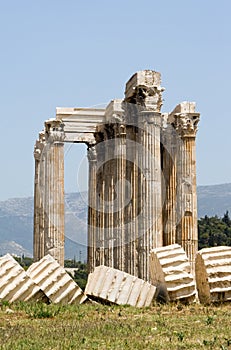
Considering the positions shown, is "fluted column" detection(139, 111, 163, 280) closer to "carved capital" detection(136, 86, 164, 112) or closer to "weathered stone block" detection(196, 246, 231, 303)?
"carved capital" detection(136, 86, 164, 112)

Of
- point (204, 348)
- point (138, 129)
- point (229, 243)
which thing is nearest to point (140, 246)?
point (138, 129)

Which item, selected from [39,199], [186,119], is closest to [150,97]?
[186,119]

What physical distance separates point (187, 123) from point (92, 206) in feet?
30.5

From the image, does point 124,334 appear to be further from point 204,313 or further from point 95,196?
point 95,196

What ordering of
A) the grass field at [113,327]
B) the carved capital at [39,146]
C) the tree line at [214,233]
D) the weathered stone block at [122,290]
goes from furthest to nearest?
the tree line at [214,233] < the carved capital at [39,146] < the weathered stone block at [122,290] < the grass field at [113,327]

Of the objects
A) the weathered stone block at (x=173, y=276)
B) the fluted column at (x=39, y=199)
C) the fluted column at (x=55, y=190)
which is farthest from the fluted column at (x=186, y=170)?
the weathered stone block at (x=173, y=276)

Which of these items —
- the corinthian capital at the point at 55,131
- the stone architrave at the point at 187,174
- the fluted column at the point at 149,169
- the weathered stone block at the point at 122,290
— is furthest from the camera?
the corinthian capital at the point at 55,131

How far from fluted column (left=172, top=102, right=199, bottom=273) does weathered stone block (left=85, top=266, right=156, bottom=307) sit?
14.6 meters

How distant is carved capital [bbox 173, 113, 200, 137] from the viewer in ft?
127

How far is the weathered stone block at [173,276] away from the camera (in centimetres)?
2334

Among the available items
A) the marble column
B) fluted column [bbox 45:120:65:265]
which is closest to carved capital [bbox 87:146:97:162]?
fluted column [bbox 45:120:65:265]

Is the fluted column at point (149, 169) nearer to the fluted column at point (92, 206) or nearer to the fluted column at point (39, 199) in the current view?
the fluted column at point (92, 206)

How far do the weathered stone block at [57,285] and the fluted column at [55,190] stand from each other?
1743 cm

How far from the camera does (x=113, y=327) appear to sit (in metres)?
18.4
